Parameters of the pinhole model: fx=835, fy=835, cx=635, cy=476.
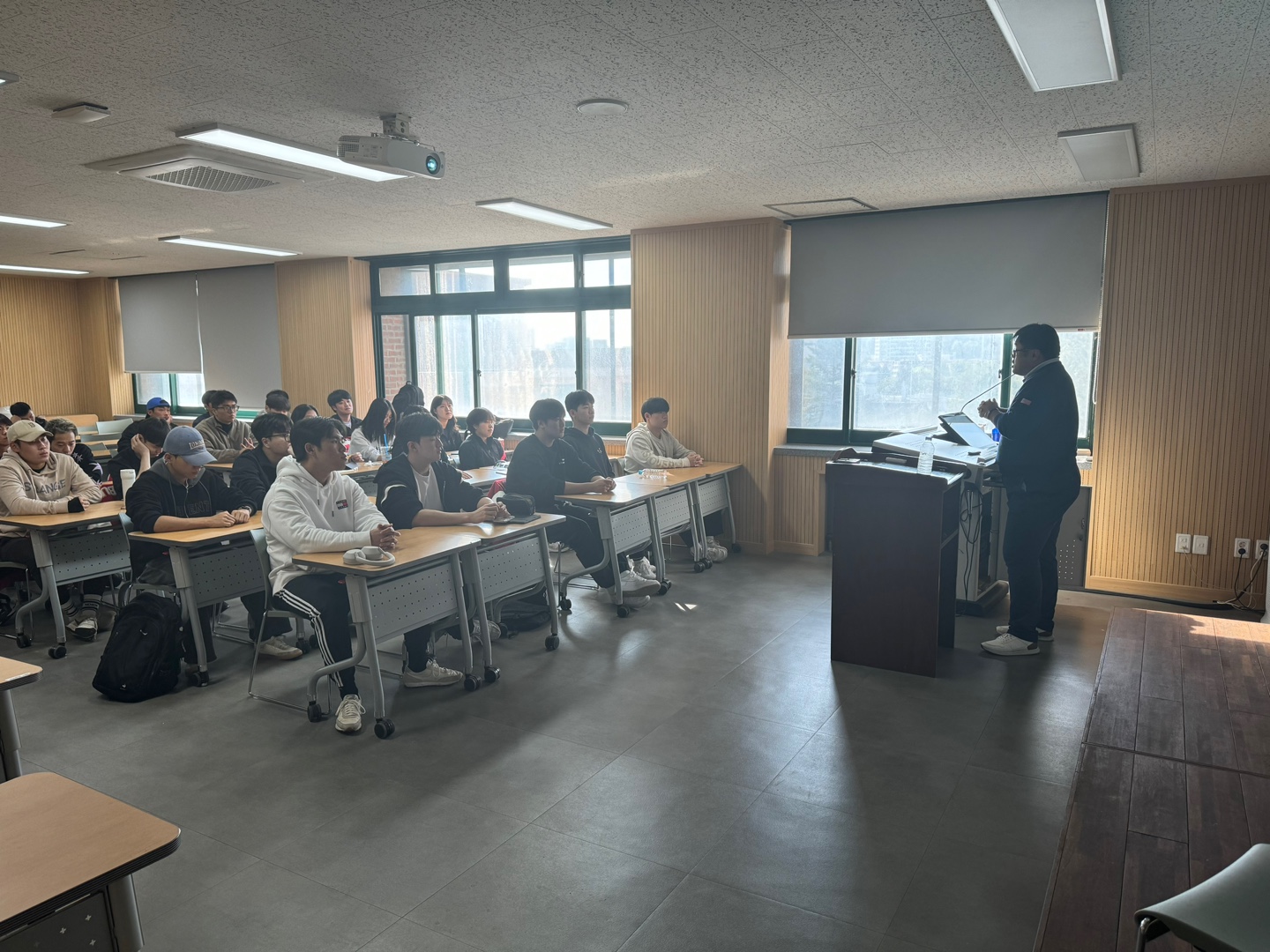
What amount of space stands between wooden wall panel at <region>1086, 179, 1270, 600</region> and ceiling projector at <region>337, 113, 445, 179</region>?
4.52 m

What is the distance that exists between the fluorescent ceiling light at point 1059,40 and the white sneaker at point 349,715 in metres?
3.62

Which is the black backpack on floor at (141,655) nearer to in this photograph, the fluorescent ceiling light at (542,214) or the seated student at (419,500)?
the seated student at (419,500)

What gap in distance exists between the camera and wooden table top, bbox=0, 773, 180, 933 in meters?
1.31

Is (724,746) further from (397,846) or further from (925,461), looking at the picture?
(925,461)

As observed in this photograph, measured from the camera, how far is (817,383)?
727 centimetres

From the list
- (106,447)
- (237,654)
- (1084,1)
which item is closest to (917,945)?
(1084,1)

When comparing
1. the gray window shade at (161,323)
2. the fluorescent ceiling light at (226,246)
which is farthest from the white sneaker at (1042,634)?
the gray window shade at (161,323)

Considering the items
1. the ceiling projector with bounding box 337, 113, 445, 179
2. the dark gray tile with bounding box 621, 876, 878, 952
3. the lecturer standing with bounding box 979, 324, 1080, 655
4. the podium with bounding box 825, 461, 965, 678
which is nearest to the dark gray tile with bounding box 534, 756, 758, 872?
the dark gray tile with bounding box 621, 876, 878, 952

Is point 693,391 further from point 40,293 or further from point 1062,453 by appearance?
point 40,293

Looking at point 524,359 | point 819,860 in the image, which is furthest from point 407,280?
point 819,860

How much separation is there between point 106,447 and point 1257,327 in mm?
10732

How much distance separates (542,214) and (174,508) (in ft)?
11.2

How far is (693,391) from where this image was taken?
7328 mm

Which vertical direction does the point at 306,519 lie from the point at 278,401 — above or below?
below
